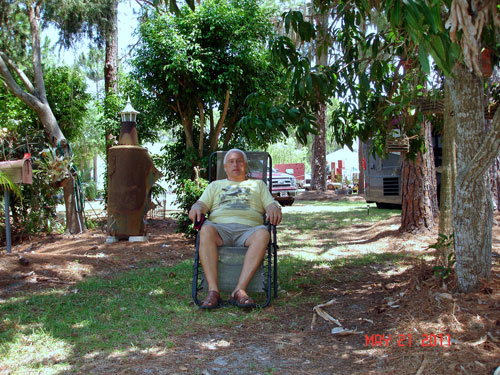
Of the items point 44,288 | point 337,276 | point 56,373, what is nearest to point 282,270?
point 337,276

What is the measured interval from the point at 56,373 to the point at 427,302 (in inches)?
91.1

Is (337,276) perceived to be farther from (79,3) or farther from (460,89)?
(79,3)

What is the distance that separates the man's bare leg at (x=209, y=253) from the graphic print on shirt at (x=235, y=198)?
356 mm

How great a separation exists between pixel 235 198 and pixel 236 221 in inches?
8.9

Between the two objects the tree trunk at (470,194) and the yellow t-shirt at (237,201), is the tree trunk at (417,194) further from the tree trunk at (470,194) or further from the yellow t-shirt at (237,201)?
the tree trunk at (470,194)

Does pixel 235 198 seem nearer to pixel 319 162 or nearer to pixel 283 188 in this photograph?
pixel 283 188

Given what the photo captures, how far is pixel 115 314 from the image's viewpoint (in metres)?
3.50

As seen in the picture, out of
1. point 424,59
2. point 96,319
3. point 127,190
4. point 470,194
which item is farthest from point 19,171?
point 424,59

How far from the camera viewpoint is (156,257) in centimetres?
598

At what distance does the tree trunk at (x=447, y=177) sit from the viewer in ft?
12.4
